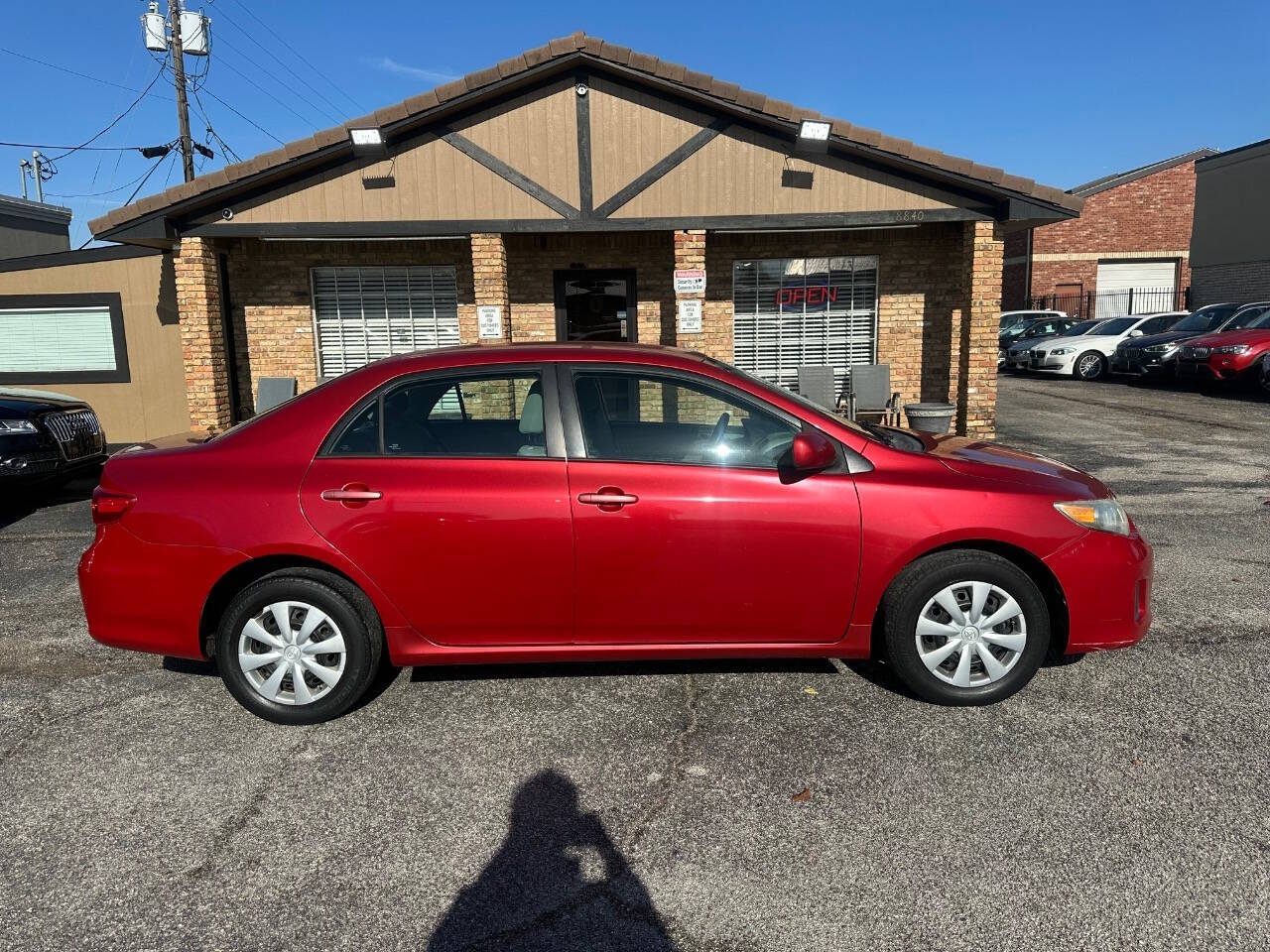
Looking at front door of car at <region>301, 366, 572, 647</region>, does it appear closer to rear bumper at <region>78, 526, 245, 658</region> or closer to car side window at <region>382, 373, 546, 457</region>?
car side window at <region>382, 373, 546, 457</region>

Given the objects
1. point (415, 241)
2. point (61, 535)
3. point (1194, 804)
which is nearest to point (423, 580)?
point (1194, 804)

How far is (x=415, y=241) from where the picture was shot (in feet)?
38.0

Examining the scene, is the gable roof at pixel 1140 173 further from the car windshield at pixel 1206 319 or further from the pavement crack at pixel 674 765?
the pavement crack at pixel 674 765

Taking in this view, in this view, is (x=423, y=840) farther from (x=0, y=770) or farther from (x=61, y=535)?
(x=61, y=535)

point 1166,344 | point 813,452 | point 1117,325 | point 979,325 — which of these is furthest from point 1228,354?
point 813,452

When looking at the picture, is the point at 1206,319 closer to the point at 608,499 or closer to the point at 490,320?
the point at 490,320

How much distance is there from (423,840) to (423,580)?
1.08m

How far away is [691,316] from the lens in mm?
10258

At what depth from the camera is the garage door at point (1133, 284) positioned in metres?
32.0

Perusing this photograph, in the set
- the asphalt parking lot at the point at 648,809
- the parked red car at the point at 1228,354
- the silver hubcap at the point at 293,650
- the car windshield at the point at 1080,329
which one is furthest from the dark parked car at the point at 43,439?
the car windshield at the point at 1080,329

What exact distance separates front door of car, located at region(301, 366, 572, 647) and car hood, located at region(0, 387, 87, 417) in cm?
605

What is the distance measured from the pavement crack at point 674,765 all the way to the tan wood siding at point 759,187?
286 inches

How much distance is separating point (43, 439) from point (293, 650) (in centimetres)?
598

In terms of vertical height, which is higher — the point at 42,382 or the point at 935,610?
the point at 42,382
